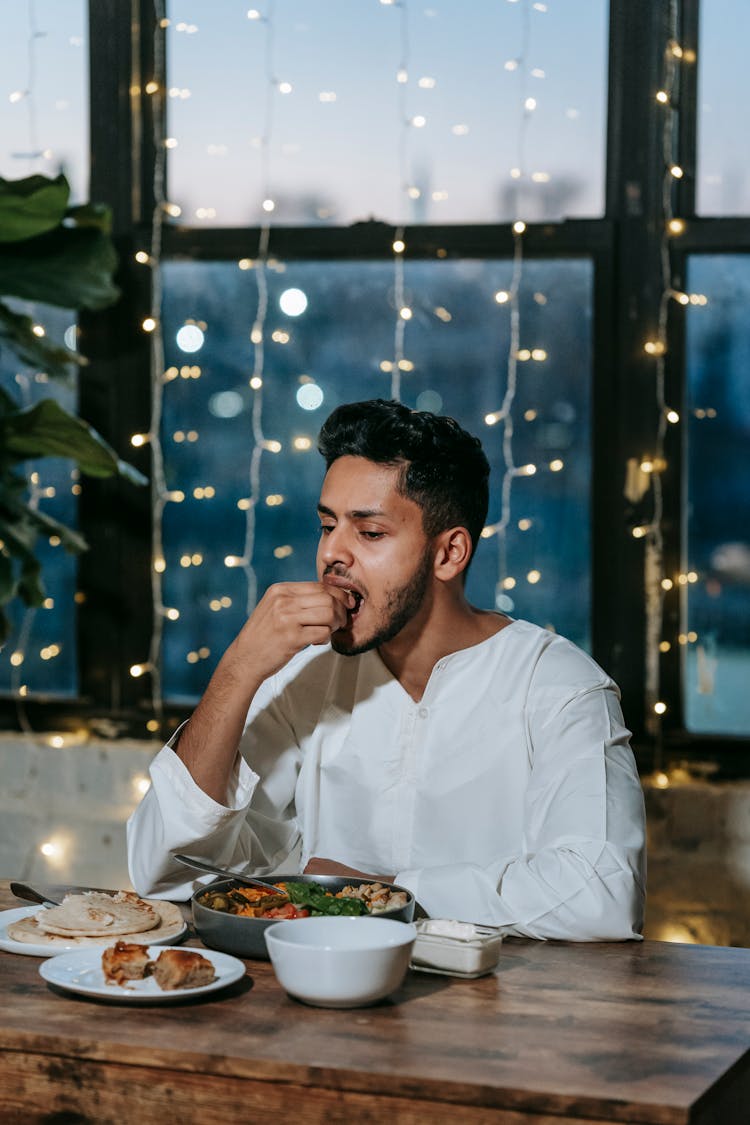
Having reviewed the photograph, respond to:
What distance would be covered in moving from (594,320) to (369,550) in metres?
1.32

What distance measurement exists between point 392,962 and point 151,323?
242 centimetres

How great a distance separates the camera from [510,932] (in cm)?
186

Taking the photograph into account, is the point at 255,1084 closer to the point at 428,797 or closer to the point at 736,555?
the point at 428,797

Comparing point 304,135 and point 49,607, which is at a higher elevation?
point 304,135

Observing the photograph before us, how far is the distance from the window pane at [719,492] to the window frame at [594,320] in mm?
46

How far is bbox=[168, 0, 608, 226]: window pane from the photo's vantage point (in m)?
3.36

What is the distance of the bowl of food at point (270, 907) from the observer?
1.67 m

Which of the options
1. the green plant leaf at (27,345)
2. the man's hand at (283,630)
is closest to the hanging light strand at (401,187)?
the man's hand at (283,630)

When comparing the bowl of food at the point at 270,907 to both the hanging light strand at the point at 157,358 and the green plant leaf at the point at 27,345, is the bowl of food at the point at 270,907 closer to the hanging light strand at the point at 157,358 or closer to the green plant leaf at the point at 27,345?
the green plant leaf at the point at 27,345

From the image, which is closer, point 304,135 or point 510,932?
point 510,932

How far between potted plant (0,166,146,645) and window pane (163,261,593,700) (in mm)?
2225

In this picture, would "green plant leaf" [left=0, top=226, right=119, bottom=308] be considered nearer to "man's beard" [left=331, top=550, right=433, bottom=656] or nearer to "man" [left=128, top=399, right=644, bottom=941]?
"man" [left=128, top=399, right=644, bottom=941]

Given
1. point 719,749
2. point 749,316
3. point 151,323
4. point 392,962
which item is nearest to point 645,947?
point 392,962

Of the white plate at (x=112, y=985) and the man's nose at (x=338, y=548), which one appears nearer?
the white plate at (x=112, y=985)
